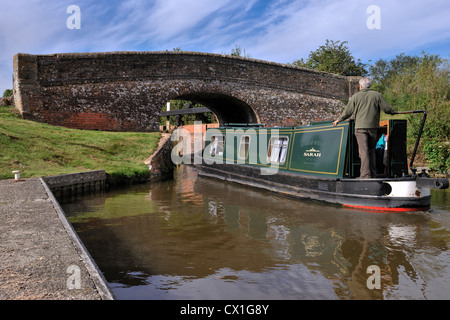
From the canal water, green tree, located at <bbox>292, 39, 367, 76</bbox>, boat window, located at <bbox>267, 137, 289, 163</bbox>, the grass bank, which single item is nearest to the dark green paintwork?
boat window, located at <bbox>267, 137, 289, 163</bbox>

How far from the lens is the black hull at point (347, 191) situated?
19.2 ft

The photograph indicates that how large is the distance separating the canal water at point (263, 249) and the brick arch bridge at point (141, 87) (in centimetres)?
826

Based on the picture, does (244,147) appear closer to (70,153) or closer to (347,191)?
(347,191)

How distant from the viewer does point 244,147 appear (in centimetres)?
991

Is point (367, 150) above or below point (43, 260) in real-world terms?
above

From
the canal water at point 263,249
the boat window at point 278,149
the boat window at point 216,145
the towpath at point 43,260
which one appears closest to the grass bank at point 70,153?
the canal water at point 263,249

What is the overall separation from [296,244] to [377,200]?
247 centimetres

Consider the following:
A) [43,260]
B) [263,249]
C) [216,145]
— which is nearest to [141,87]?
[216,145]

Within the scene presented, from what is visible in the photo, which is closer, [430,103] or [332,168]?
[332,168]

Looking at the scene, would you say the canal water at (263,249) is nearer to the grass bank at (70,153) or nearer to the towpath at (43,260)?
the towpath at (43,260)

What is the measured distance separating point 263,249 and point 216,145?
7.69 metres

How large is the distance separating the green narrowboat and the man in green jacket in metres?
0.26

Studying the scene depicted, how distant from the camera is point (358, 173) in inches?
264

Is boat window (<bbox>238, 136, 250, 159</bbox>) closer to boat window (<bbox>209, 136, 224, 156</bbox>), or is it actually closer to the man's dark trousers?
boat window (<bbox>209, 136, 224, 156</bbox>)
